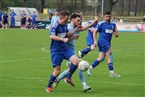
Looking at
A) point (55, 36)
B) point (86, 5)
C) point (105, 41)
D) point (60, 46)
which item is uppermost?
point (55, 36)

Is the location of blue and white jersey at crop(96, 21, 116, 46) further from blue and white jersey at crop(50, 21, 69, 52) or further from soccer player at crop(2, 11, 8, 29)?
soccer player at crop(2, 11, 8, 29)

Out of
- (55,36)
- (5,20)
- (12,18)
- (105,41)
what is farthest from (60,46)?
(12,18)

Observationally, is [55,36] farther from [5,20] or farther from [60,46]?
[5,20]

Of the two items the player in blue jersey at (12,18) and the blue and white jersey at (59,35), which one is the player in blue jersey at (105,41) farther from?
the player in blue jersey at (12,18)

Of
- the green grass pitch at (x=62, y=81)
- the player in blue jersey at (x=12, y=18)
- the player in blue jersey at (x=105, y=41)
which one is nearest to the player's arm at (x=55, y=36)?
the green grass pitch at (x=62, y=81)

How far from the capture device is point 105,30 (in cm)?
1544

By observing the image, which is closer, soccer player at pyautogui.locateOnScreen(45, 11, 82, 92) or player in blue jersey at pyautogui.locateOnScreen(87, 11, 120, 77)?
soccer player at pyautogui.locateOnScreen(45, 11, 82, 92)

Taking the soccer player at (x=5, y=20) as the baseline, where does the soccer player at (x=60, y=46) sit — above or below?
above

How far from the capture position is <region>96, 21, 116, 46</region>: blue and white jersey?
604 inches

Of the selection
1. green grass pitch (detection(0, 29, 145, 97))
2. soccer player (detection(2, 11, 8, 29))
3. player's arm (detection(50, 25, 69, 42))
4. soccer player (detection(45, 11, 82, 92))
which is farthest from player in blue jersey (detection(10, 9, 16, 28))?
player's arm (detection(50, 25, 69, 42))

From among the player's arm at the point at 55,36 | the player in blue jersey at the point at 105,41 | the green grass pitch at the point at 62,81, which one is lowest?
the green grass pitch at the point at 62,81

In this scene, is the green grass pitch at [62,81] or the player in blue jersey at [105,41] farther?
the player in blue jersey at [105,41]

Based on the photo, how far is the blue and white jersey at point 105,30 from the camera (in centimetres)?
1534

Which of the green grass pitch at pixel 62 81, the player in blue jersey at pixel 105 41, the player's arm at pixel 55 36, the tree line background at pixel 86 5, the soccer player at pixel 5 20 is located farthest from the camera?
the tree line background at pixel 86 5
